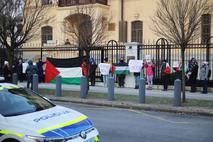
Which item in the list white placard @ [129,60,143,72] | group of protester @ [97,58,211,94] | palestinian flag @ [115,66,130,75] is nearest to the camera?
group of protester @ [97,58,211,94]

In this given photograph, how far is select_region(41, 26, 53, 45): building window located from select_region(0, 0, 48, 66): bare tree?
15.9 m

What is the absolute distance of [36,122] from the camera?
6.14 metres

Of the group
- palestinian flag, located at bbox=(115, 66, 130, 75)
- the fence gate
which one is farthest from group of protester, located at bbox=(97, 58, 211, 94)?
the fence gate

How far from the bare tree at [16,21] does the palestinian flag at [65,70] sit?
3971 mm

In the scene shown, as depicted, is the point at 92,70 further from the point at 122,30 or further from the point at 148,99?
the point at 122,30

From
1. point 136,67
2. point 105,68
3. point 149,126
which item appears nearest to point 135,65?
point 136,67

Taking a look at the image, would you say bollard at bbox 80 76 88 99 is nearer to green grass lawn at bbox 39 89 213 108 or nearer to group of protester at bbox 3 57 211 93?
green grass lawn at bbox 39 89 213 108

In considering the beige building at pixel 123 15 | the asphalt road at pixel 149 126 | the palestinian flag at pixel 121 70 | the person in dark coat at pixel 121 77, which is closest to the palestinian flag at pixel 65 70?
the palestinian flag at pixel 121 70

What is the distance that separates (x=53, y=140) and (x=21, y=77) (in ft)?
69.1

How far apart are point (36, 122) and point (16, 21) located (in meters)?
14.3

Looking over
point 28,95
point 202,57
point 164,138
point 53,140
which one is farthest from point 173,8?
point 53,140

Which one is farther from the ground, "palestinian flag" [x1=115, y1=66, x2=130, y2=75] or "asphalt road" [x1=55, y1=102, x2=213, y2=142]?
"palestinian flag" [x1=115, y1=66, x2=130, y2=75]

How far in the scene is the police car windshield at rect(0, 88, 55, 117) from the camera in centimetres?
671

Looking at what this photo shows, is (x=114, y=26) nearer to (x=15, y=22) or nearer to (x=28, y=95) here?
(x=15, y=22)
